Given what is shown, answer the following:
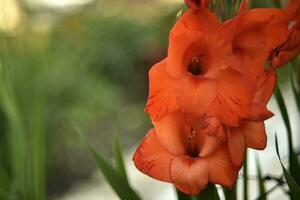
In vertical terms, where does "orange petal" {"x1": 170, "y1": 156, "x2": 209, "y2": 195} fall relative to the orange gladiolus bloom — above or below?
below

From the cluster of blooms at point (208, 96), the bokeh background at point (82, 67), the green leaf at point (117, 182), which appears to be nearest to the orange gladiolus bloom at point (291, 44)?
the cluster of blooms at point (208, 96)

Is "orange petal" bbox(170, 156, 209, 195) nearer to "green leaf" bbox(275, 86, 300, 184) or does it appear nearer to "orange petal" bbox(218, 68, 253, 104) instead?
"orange petal" bbox(218, 68, 253, 104)

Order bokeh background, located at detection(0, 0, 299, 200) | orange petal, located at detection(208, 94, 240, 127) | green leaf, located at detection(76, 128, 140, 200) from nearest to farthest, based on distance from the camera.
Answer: orange petal, located at detection(208, 94, 240, 127) < green leaf, located at detection(76, 128, 140, 200) < bokeh background, located at detection(0, 0, 299, 200)

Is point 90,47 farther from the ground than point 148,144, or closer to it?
closer to it

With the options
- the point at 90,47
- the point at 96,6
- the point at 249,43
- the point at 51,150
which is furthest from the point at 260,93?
the point at 96,6

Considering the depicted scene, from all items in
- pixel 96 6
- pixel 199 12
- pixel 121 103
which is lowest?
pixel 121 103

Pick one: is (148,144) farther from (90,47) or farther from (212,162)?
(90,47)

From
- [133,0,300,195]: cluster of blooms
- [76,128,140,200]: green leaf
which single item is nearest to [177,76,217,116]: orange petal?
[133,0,300,195]: cluster of blooms
